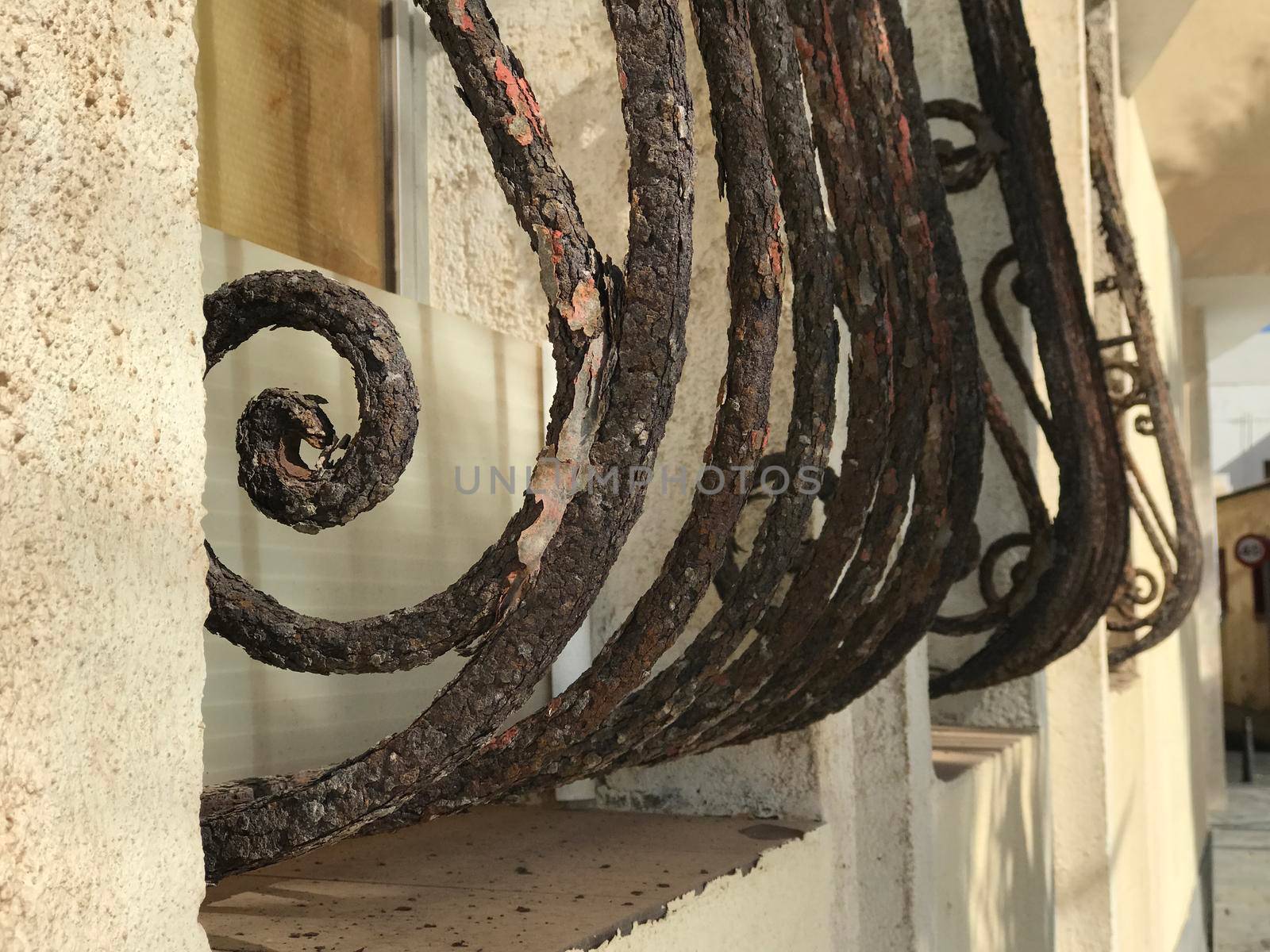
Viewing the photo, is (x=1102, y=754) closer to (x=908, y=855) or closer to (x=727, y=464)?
(x=908, y=855)

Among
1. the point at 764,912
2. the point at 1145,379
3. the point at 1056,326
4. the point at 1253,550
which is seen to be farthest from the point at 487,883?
the point at 1253,550

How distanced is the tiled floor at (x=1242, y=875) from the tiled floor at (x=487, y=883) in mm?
5604

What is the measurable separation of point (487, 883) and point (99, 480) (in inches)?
24.4

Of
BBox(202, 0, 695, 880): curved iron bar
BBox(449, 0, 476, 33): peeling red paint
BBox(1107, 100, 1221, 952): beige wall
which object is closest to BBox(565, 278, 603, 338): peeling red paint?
BBox(202, 0, 695, 880): curved iron bar

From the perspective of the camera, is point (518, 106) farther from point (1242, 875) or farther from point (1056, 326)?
point (1242, 875)

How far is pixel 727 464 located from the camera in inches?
27.7

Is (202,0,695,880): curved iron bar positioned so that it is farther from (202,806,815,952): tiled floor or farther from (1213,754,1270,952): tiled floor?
(1213,754,1270,952): tiled floor

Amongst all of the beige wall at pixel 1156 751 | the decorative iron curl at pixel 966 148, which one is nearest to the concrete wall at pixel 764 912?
the decorative iron curl at pixel 966 148

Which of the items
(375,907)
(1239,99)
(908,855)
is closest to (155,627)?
(375,907)

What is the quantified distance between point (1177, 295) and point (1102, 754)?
3766 mm

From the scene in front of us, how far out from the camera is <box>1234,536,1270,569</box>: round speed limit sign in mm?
10094

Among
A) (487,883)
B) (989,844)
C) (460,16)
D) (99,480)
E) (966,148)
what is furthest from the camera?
(966,148)

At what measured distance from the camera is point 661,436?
0.58 m

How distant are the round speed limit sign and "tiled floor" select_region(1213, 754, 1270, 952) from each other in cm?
202
